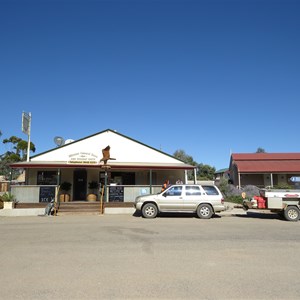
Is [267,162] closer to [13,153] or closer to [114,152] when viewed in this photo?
[114,152]

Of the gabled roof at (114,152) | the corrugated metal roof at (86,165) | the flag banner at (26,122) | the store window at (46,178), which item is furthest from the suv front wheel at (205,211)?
the flag banner at (26,122)

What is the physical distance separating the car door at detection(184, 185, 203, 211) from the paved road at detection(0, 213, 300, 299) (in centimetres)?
541

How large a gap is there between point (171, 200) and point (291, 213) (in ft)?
19.2

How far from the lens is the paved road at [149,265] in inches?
187

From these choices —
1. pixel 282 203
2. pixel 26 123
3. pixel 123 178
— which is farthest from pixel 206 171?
pixel 282 203

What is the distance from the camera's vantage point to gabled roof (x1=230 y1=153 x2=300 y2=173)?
110 ft

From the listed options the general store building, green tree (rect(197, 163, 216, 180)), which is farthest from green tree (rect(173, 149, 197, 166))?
the general store building

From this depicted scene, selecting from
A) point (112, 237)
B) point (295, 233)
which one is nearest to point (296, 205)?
point (295, 233)

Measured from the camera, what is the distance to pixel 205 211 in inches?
608

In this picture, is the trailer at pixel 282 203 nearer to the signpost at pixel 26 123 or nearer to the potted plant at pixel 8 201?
the potted plant at pixel 8 201

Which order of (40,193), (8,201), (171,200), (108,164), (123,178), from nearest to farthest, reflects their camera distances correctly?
(171,200) → (8,201) → (40,193) → (108,164) → (123,178)

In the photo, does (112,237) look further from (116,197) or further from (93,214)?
(116,197)

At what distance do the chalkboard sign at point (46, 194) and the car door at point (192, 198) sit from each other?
8281 millimetres

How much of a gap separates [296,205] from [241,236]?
653cm
